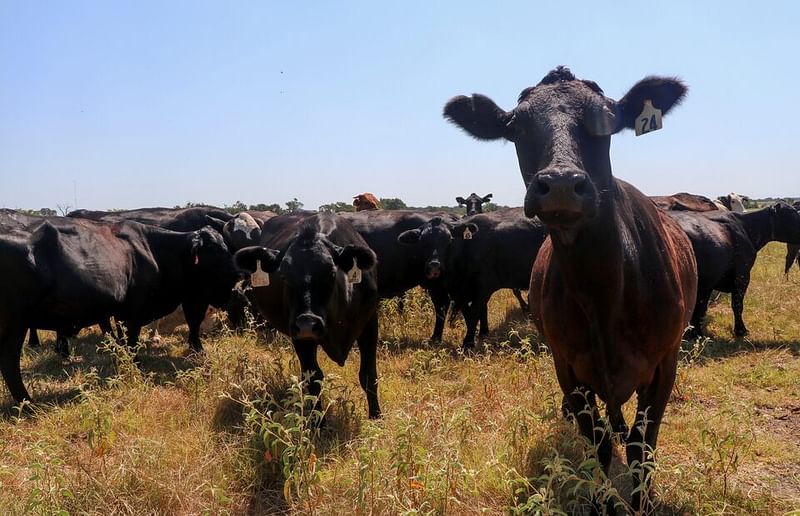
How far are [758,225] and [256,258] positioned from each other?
8.84 metres

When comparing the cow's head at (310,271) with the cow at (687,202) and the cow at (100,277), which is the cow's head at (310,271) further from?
the cow at (687,202)

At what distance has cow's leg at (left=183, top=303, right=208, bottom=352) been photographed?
26.8 ft

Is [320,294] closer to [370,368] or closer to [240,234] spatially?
[370,368]

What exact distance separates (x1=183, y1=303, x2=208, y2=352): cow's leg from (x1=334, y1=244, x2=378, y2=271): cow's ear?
4.33m

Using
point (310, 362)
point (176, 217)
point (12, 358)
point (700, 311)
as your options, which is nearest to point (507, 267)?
point (700, 311)

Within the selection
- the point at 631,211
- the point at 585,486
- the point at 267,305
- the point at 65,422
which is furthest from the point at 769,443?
the point at 65,422

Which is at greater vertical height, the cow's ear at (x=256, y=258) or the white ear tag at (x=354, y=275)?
the cow's ear at (x=256, y=258)

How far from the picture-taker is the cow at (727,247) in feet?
26.6

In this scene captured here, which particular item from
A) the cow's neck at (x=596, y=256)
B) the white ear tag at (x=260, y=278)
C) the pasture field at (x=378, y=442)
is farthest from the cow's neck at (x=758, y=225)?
the white ear tag at (x=260, y=278)

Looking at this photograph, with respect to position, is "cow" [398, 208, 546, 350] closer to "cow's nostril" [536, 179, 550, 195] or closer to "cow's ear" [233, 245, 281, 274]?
"cow's ear" [233, 245, 281, 274]

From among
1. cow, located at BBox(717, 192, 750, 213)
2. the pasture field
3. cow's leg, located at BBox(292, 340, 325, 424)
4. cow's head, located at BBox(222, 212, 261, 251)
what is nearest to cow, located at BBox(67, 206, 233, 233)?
cow's head, located at BBox(222, 212, 261, 251)

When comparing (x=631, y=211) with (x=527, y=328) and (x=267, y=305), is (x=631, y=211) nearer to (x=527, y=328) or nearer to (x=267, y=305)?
(x=267, y=305)

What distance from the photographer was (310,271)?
178 inches

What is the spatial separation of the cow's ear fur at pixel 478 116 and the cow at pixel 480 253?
209 inches
